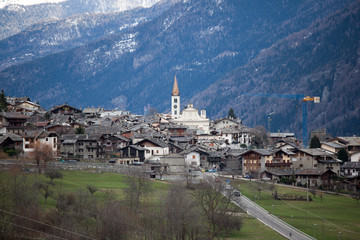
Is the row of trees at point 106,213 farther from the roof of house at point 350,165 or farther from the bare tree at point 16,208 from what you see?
the roof of house at point 350,165

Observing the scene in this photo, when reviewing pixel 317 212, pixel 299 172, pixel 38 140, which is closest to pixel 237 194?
pixel 317 212

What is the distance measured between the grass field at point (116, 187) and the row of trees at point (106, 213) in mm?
927

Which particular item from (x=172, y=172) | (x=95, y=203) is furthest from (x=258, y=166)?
(x=95, y=203)

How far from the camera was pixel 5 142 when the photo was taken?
3804 inches

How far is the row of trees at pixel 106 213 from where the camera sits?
56.8 meters

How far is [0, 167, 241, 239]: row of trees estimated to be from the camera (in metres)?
56.8

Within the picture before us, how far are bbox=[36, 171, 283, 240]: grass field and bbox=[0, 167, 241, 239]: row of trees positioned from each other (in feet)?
3.04

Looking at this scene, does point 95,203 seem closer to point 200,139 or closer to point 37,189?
point 37,189

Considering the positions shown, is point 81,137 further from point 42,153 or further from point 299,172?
point 299,172

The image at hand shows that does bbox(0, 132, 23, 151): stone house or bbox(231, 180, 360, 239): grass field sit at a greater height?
bbox(0, 132, 23, 151): stone house

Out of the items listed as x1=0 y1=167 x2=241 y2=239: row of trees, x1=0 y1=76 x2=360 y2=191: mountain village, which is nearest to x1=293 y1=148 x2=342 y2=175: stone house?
x1=0 y1=76 x2=360 y2=191: mountain village

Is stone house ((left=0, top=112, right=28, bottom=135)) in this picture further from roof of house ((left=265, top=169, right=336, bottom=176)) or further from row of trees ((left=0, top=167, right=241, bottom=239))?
roof of house ((left=265, top=169, right=336, bottom=176))

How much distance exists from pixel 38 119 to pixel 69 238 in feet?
262

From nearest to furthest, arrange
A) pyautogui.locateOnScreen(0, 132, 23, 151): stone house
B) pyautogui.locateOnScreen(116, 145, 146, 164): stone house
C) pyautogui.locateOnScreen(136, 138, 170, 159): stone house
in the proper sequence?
pyautogui.locateOnScreen(0, 132, 23, 151): stone house
pyautogui.locateOnScreen(116, 145, 146, 164): stone house
pyautogui.locateOnScreen(136, 138, 170, 159): stone house
